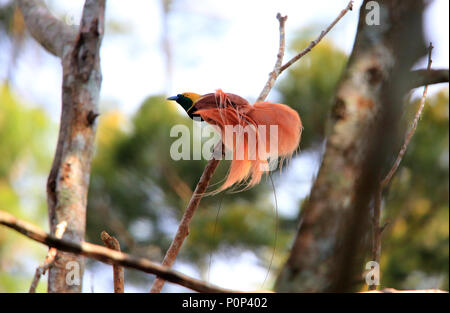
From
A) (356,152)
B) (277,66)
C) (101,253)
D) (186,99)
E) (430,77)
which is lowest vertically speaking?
(101,253)

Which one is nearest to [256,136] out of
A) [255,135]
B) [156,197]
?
[255,135]

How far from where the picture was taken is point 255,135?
6.82 ft

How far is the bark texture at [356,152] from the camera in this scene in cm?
105

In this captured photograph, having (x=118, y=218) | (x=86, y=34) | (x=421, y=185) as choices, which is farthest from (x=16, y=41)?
(x=86, y=34)

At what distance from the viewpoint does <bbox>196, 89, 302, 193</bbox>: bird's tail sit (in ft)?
6.68

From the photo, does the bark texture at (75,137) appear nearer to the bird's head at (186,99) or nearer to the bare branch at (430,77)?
the bird's head at (186,99)

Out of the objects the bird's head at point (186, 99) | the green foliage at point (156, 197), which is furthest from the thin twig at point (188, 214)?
the green foliage at point (156, 197)

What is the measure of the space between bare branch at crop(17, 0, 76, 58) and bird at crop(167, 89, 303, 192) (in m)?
0.79

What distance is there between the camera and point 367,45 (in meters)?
1.38

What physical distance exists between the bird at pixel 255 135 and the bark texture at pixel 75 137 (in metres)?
0.54

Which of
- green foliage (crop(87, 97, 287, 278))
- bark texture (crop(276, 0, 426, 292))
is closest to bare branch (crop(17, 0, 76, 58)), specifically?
bark texture (crop(276, 0, 426, 292))

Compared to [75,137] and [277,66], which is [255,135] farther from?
[75,137]
